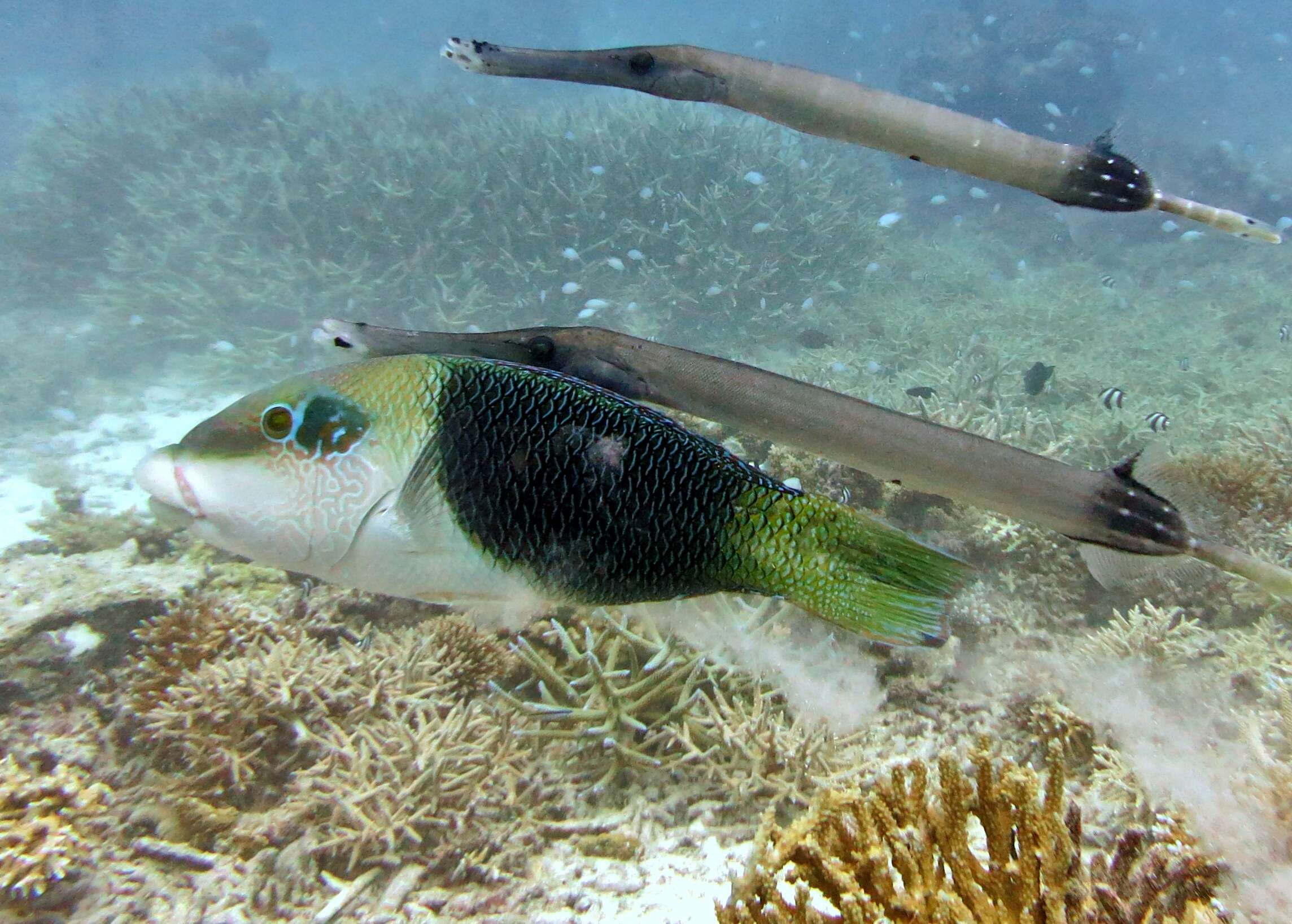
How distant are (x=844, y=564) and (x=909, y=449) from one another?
1.31 metres

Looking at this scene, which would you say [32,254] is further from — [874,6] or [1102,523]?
[874,6]

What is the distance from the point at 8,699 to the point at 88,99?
22.5 meters

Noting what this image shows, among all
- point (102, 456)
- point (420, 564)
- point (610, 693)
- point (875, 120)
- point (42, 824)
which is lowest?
point (102, 456)

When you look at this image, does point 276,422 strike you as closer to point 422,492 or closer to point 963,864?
point 422,492

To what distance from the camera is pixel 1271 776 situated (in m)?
2.56

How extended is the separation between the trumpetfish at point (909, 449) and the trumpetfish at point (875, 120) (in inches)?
31.6

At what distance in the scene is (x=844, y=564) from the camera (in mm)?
1305

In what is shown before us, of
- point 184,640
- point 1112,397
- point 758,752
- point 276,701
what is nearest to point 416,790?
point 276,701

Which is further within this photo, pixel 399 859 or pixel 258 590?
pixel 258 590

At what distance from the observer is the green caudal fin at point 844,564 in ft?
4.20

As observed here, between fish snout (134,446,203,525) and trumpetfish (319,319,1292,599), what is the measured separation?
97 centimetres

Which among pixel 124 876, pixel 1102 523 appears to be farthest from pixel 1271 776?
pixel 124 876

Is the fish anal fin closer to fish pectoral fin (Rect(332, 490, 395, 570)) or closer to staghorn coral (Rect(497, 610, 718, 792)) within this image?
staghorn coral (Rect(497, 610, 718, 792))

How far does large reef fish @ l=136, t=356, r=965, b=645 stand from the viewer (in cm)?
115
